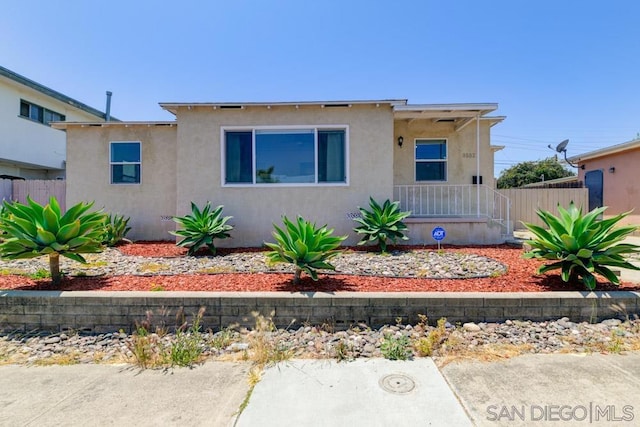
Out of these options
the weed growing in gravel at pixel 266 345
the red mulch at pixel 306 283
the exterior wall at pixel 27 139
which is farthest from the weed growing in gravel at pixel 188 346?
the exterior wall at pixel 27 139

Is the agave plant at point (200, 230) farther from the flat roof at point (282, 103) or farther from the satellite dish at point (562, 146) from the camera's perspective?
the satellite dish at point (562, 146)

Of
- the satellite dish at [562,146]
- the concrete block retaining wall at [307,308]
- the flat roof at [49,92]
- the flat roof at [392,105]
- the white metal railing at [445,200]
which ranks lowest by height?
the concrete block retaining wall at [307,308]

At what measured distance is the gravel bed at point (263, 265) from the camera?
545 cm

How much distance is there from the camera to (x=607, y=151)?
44.7 feet

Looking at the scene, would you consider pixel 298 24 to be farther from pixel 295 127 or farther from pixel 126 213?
pixel 126 213

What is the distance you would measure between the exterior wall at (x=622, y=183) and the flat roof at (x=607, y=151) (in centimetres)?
23

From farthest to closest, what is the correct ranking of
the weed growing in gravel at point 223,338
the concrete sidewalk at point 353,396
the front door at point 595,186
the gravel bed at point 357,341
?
1. the front door at point 595,186
2. the weed growing in gravel at point 223,338
3. the gravel bed at point 357,341
4. the concrete sidewalk at point 353,396

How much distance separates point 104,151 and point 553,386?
1108cm

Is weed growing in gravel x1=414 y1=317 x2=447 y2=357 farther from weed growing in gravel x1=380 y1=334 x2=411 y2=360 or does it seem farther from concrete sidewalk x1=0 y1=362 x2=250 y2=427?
concrete sidewalk x1=0 y1=362 x2=250 y2=427

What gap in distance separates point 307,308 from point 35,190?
38.5ft

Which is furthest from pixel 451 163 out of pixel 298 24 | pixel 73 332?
pixel 73 332

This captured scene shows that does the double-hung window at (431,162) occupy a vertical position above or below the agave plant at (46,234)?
above

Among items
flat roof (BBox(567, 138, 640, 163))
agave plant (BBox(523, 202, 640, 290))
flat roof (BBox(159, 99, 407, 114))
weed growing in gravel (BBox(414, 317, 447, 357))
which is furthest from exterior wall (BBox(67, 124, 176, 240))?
flat roof (BBox(567, 138, 640, 163))

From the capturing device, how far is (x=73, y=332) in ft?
12.9
